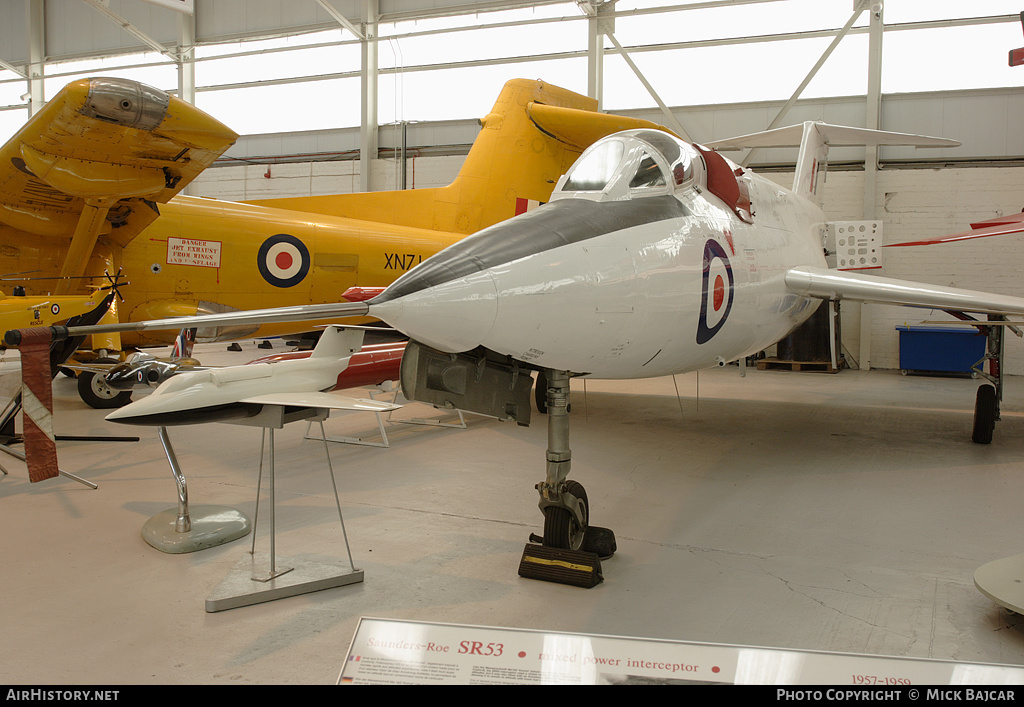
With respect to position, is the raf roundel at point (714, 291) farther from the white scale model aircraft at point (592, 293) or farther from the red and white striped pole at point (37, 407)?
the red and white striped pole at point (37, 407)

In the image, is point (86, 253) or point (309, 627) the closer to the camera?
point (309, 627)

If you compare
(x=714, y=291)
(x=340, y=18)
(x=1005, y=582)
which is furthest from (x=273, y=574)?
(x=340, y=18)

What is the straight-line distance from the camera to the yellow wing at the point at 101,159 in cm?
550

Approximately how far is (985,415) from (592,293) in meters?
6.08

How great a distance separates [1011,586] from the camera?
3.21 meters

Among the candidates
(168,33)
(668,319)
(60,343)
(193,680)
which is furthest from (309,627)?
(168,33)

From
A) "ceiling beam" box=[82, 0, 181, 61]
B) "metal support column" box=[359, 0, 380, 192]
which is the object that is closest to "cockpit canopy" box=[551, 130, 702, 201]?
"metal support column" box=[359, 0, 380, 192]

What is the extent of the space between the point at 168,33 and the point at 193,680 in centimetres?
2275

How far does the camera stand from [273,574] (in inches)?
143

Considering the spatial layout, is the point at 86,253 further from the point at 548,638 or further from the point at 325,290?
the point at 548,638

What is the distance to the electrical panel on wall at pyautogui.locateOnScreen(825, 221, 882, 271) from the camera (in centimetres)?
798

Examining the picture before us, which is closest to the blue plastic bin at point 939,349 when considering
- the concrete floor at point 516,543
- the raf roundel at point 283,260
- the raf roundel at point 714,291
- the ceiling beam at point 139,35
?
the concrete floor at point 516,543

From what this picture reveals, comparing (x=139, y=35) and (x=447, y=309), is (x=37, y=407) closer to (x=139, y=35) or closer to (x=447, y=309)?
(x=447, y=309)

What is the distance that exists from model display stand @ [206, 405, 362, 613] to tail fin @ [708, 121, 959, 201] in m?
7.14
